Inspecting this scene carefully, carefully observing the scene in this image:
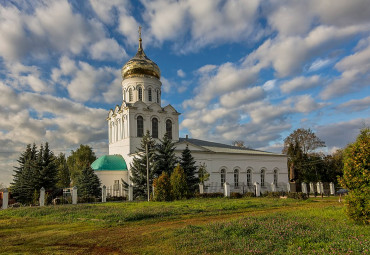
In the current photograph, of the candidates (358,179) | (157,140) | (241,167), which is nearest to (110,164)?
(157,140)

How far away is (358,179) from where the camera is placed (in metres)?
8.45

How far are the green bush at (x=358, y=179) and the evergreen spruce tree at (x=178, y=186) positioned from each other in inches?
488

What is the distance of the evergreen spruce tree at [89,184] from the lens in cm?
2420

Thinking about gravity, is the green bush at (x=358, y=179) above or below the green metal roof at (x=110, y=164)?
below

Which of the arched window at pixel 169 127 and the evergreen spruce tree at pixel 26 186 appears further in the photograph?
the arched window at pixel 169 127

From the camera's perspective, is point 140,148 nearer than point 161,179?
No

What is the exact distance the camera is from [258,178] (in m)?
30.9

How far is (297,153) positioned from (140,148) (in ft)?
65.2

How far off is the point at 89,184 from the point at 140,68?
12687mm

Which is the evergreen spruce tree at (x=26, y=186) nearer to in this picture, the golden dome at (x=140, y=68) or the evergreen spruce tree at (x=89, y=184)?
the evergreen spruce tree at (x=89, y=184)

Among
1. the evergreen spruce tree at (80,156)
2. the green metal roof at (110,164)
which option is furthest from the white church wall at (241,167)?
the evergreen spruce tree at (80,156)

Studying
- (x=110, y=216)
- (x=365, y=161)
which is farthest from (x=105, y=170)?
(x=365, y=161)

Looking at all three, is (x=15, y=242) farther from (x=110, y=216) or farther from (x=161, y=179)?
(x=161, y=179)

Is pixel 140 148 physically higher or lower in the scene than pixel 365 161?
higher
